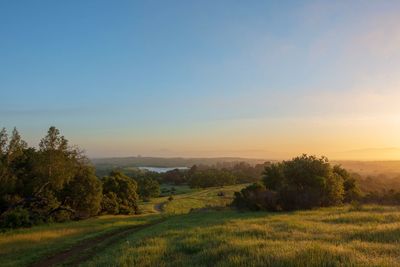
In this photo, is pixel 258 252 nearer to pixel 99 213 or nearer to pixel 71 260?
pixel 71 260

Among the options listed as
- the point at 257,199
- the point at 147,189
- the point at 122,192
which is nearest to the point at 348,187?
the point at 257,199

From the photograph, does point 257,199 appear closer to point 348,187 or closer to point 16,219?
point 348,187

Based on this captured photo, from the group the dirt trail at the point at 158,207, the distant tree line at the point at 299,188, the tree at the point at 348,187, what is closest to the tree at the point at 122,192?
the dirt trail at the point at 158,207

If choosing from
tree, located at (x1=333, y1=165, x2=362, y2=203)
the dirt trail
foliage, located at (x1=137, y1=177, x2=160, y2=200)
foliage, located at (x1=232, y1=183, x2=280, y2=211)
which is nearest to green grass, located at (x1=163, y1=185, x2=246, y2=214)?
the dirt trail

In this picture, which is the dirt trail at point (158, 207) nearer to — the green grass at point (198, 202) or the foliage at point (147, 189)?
the green grass at point (198, 202)

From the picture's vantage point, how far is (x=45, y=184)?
142 ft

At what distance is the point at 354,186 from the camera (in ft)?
198

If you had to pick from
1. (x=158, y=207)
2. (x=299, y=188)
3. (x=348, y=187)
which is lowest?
(x=158, y=207)

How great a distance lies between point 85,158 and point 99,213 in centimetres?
1157

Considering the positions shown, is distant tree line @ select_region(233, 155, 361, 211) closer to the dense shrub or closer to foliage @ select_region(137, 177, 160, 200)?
the dense shrub

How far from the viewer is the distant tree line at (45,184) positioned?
4166cm

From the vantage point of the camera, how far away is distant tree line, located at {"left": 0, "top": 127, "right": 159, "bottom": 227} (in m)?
41.7

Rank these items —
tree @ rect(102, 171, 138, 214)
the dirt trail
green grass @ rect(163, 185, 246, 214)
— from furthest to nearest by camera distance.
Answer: the dirt trail
green grass @ rect(163, 185, 246, 214)
tree @ rect(102, 171, 138, 214)

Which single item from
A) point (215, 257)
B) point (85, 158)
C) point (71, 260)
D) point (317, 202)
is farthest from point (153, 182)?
point (215, 257)
